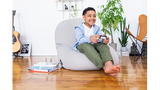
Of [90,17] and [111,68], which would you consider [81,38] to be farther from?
[111,68]

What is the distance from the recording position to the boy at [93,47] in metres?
1.55

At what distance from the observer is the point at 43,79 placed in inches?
58.7

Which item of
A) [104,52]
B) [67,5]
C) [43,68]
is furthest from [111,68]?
[67,5]

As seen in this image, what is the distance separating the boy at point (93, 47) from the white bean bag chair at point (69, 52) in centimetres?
9

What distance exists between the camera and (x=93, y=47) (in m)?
1.77

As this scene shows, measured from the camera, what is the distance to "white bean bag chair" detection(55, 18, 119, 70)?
5.80ft

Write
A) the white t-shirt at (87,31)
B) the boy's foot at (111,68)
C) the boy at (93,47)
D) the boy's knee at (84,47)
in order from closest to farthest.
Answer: the boy's foot at (111,68)
the boy at (93,47)
the boy's knee at (84,47)
the white t-shirt at (87,31)

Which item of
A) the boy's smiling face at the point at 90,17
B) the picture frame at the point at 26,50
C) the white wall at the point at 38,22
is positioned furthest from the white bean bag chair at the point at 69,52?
the picture frame at the point at 26,50

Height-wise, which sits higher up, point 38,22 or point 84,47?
point 38,22

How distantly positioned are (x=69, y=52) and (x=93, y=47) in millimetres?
339

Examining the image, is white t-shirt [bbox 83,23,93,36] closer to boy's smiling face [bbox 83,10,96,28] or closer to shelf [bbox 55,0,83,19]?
boy's smiling face [bbox 83,10,96,28]

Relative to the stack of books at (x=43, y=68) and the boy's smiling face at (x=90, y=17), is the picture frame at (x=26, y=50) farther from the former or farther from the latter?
the boy's smiling face at (x=90, y=17)

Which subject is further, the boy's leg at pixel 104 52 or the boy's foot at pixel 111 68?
the boy's leg at pixel 104 52
